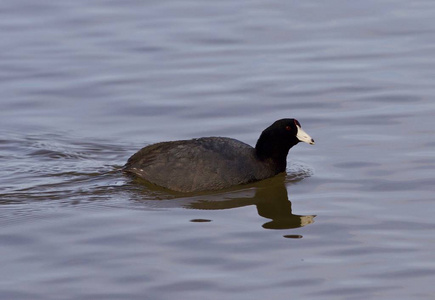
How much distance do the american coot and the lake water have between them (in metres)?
0.18

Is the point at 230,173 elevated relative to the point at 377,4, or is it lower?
lower

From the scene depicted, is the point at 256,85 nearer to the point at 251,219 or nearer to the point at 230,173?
the point at 230,173

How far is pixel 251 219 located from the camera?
1019 cm

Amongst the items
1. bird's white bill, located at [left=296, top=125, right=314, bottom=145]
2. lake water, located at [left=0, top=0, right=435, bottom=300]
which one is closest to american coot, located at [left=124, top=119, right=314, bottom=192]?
bird's white bill, located at [left=296, top=125, right=314, bottom=145]

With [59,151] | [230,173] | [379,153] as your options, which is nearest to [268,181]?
[230,173]

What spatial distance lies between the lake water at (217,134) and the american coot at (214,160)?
0.18 m

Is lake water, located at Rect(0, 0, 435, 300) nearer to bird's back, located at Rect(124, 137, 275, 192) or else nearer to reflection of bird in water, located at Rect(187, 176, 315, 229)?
reflection of bird in water, located at Rect(187, 176, 315, 229)

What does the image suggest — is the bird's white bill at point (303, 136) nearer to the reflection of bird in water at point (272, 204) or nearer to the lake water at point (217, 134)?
the lake water at point (217, 134)

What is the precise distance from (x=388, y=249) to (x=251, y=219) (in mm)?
1648

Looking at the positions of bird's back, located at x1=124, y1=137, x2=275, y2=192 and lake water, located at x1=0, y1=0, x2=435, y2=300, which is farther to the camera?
bird's back, located at x1=124, y1=137, x2=275, y2=192

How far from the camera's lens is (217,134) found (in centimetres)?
1301

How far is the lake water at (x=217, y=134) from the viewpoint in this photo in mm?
8586

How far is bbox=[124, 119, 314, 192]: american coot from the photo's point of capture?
11219 millimetres

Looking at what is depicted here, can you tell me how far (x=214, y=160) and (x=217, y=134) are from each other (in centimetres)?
173
